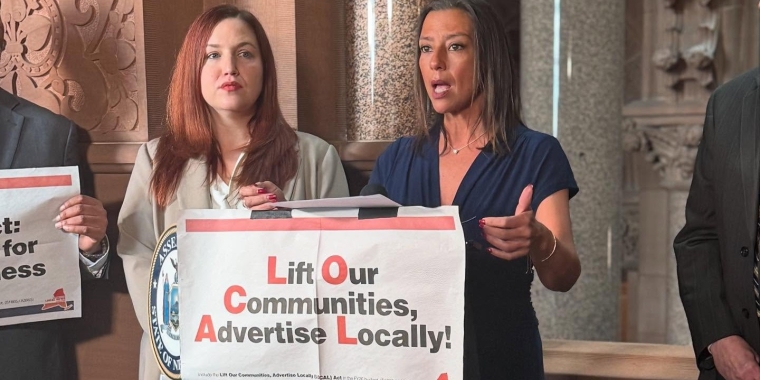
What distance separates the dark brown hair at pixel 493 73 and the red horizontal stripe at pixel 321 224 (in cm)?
29

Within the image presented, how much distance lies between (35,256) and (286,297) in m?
0.86

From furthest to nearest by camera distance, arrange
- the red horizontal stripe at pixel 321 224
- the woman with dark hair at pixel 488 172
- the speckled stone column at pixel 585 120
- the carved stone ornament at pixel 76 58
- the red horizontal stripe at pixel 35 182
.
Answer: the speckled stone column at pixel 585 120 < the carved stone ornament at pixel 76 58 < the red horizontal stripe at pixel 35 182 < the woman with dark hair at pixel 488 172 < the red horizontal stripe at pixel 321 224

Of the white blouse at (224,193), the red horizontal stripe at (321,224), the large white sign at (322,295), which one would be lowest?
the large white sign at (322,295)

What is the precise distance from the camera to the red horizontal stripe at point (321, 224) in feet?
5.33

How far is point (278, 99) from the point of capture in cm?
215

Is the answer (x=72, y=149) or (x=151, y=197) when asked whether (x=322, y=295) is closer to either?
(x=151, y=197)

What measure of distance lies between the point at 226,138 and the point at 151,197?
0.24 m

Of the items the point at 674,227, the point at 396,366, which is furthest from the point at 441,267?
the point at 674,227

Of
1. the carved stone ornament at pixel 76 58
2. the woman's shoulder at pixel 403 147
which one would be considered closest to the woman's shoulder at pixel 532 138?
the woman's shoulder at pixel 403 147

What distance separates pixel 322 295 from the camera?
5.54ft

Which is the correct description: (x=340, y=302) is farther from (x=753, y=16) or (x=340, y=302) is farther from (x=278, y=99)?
(x=753, y=16)

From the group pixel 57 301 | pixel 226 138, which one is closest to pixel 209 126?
pixel 226 138

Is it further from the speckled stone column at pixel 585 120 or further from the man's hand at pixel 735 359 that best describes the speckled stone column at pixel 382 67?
the speckled stone column at pixel 585 120

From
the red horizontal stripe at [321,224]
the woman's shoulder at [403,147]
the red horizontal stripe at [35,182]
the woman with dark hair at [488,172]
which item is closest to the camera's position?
the red horizontal stripe at [321,224]
